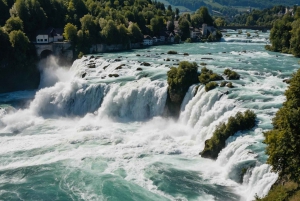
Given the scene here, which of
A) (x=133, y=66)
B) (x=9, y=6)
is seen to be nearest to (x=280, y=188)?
(x=133, y=66)

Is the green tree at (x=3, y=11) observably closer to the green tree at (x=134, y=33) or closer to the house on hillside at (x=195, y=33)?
the green tree at (x=134, y=33)

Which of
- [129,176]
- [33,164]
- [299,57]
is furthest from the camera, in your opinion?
[299,57]

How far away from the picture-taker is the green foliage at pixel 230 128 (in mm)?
32094

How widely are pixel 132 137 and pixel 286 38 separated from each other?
52.4 metres

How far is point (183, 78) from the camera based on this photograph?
43.3 m

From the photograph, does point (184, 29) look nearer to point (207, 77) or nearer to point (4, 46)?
point (4, 46)

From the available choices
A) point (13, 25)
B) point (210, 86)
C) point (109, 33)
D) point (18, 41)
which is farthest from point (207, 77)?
point (13, 25)

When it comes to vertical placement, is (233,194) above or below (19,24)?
below

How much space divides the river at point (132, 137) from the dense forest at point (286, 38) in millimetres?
11239

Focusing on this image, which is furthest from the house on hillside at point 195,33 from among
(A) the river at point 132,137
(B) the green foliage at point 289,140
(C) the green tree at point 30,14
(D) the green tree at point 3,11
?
(B) the green foliage at point 289,140

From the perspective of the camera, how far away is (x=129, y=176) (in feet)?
100

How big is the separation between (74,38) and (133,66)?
80.6ft

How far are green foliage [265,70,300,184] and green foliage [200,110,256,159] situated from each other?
10.6 meters

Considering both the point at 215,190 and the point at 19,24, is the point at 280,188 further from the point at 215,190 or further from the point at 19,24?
the point at 19,24
